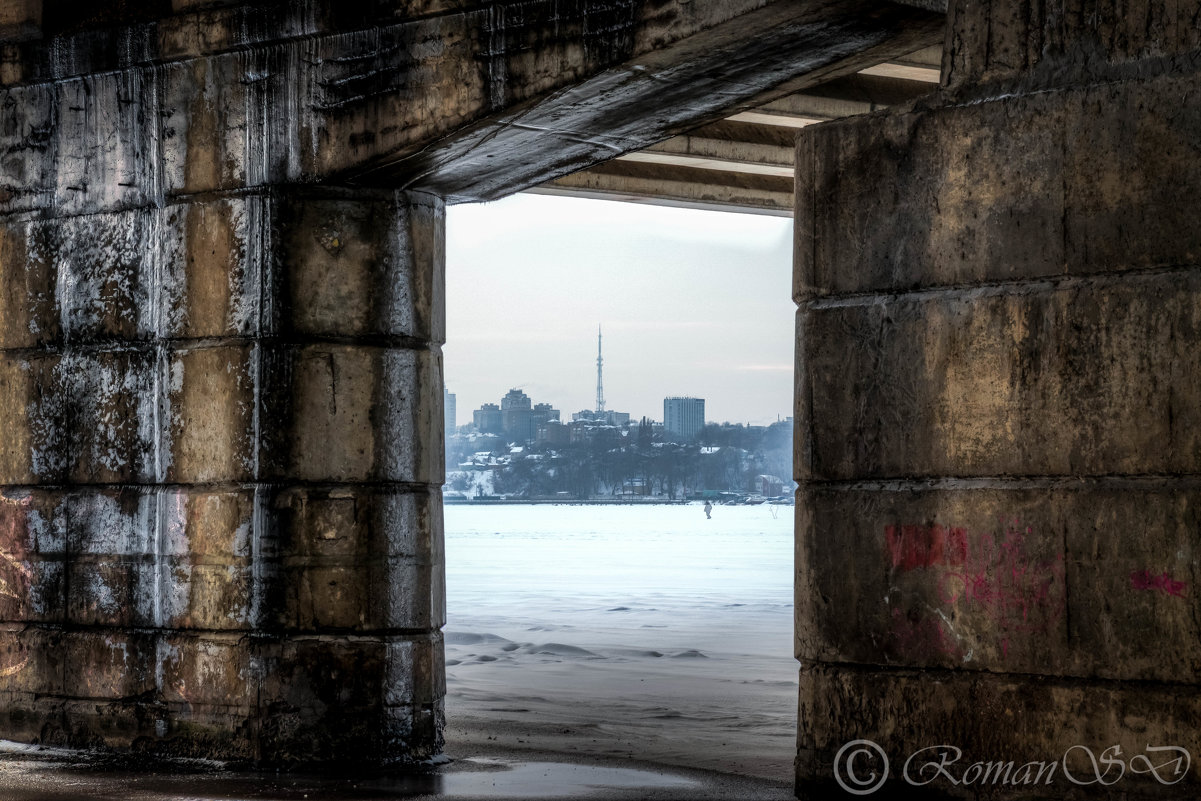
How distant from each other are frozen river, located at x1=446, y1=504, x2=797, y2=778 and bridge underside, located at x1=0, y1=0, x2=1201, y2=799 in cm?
185

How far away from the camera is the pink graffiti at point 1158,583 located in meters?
6.09

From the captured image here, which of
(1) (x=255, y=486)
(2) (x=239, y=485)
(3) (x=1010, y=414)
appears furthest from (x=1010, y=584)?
(2) (x=239, y=485)

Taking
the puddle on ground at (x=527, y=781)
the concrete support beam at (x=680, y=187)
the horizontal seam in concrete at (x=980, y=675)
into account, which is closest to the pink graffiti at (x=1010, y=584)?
the horizontal seam in concrete at (x=980, y=675)

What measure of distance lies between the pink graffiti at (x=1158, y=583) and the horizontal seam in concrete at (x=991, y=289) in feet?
4.00

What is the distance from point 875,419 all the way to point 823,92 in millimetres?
7937

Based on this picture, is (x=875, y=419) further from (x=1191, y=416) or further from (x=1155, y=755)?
(x=1155, y=755)

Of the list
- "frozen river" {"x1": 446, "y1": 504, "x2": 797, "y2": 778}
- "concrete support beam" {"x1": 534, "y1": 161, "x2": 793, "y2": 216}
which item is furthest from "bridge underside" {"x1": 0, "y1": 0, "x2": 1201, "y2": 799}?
A: "concrete support beam" {"x1": 534, "y1": 161, "x2": 793, "y2": 216}

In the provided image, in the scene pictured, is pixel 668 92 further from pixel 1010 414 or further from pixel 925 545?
pixel 925 545

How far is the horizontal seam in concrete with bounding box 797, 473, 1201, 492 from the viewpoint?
20.2ft

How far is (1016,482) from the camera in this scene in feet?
21.3

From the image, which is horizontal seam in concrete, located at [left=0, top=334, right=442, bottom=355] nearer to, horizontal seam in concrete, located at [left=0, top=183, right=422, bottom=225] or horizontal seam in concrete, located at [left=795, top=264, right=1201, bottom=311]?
horizontal seam in concrete, located at [left=0, top=183, right=422, bottom=225]

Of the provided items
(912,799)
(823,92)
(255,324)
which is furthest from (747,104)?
(823,92)

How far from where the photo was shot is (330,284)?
29.2 ft

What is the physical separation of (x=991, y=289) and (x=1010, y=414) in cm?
56
